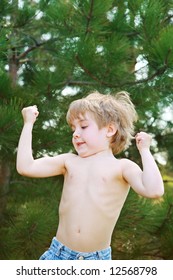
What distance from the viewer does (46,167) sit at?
4.28 ft

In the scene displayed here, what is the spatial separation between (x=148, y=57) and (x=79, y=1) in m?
0.29

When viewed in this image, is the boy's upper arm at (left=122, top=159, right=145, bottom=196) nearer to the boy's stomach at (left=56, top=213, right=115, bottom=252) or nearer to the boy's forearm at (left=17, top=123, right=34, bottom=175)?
the boy's stomach at (left=56, top=213, right=115, bottom=252)

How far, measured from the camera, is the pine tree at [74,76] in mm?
1908

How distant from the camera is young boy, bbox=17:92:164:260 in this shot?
1241 mm

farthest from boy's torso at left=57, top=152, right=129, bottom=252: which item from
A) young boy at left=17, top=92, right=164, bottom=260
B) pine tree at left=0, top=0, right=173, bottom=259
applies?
pine tree at left=0, top=0, right=173, bottom=259

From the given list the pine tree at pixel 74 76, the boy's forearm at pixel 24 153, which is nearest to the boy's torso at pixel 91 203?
the boy's forearm at pixel 24 153

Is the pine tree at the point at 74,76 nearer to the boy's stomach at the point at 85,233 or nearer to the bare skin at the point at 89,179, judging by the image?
the bare skin at the point at 89,179

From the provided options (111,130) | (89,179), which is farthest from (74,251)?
(111,130)

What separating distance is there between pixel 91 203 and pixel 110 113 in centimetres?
22

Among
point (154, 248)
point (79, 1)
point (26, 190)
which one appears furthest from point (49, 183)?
point (79, 1)

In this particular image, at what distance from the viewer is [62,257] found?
1245 mm

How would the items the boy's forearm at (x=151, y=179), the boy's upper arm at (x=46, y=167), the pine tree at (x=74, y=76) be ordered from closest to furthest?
the boy's forearm at (x=151, y=179) → the boy's upper arm at (x=46, y=167) → the pine tree at (x=74, y=76)

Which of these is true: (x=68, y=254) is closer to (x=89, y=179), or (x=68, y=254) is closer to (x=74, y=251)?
(x=74, y=251)

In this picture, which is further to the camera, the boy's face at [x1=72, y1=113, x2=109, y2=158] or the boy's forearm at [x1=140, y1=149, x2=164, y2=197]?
the boy's face at [x1=72, y1=113, x2=109, y2=158]
